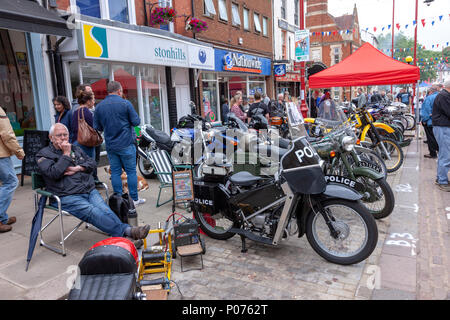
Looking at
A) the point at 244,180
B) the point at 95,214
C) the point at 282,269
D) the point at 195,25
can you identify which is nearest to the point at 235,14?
the point at 195,25

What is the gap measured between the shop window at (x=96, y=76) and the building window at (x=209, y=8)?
20.5 ft

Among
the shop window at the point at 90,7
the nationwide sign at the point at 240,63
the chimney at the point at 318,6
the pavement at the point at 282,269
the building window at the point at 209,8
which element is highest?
the chimney at the point at 318,6

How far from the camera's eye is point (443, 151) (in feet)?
19.9

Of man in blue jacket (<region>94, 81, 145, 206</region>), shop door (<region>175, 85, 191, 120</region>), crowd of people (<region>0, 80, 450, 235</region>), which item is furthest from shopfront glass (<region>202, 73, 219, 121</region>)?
man in blue jacket (<region>94, 81, 145, 206</region>)

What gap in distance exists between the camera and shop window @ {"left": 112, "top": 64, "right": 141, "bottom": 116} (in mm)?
9602

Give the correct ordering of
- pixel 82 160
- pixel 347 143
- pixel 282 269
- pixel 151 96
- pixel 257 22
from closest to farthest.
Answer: pixel 282 269 < pixel 82 160 < pixel 347 143 < pixel 151 96 < pixel 257 22

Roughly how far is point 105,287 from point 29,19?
5263 mm

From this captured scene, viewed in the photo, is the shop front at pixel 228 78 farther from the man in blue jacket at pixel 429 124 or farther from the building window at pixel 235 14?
the man in blue jacket at pixel 429 124

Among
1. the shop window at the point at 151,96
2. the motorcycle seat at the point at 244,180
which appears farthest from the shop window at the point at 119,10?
the motorcycle seat at the point at 244,180

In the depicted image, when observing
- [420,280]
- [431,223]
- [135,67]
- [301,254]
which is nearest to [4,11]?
[135,67]

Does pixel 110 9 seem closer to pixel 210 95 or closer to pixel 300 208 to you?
pixel 210 95

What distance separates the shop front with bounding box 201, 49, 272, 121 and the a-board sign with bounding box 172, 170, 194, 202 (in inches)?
328

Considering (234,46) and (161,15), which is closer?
(161,15)

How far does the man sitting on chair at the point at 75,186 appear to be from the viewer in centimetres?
365
